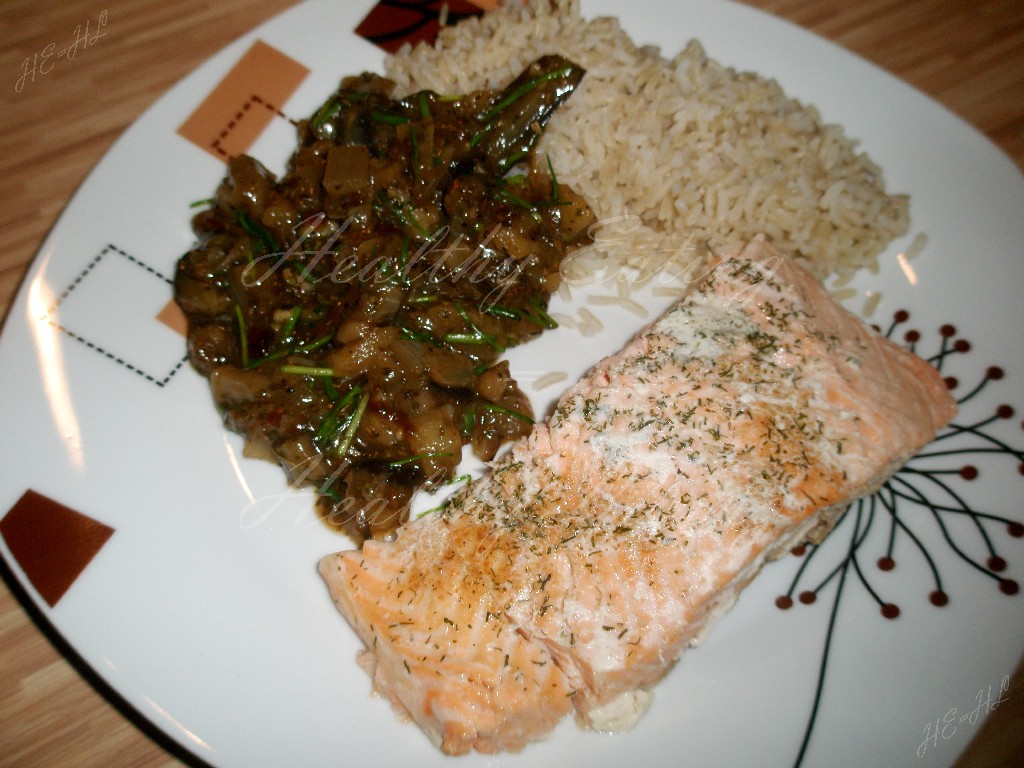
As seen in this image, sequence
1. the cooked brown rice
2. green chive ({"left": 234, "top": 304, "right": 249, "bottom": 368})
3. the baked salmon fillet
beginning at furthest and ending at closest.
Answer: the cooked brown rice < green chive ({"left": 234, "top": 304, "right": 249, "bottom": 368}) < the baked salmon fillet

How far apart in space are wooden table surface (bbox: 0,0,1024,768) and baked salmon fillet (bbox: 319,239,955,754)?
7.47 ft

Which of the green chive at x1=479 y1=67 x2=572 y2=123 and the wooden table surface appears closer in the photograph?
the green chive at x1=479 y1=67 x2=572 y2=123

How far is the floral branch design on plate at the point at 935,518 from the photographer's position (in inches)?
Result: 121

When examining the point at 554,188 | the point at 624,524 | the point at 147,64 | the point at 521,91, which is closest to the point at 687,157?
the point at 554,188

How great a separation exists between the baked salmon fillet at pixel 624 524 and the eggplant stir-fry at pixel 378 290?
0.36m

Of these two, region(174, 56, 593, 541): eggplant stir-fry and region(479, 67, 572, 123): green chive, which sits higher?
region(479, 67, 572, 123): green chive

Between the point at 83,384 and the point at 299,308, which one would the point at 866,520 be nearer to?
the point at 299,308

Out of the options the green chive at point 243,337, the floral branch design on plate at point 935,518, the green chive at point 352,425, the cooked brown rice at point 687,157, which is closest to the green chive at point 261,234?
the green chive at point 243,337

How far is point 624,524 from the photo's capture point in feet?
8.92

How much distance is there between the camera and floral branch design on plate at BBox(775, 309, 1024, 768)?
308 cm

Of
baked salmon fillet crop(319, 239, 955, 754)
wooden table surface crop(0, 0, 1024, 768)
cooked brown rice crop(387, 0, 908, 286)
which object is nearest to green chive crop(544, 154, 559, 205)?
cooked brown rice crop(387, 0, 908, 286)

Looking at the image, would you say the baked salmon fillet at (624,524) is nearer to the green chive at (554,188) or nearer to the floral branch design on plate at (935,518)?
the floral branch design on plate at (935,518)

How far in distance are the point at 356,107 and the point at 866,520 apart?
122 inches

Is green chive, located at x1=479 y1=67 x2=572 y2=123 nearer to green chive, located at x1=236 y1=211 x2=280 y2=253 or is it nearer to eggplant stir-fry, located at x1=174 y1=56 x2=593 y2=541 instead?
eggplant stir-fry, located at x1=174 y1=56 x2=593 y2=541
